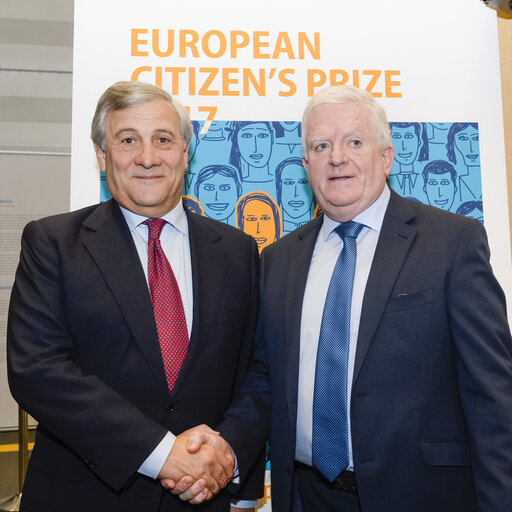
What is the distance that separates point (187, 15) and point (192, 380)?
1829mm

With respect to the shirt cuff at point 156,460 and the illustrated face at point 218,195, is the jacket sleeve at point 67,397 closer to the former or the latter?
the shirt cuff at point 156,460

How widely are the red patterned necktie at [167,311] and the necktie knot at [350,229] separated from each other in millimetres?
633

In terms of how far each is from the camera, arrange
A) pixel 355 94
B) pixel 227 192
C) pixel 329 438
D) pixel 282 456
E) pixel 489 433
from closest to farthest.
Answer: pixel 489 433 → pixel 329 438 → pixel 282 456 → pixel 355 94 → pixel 227 192

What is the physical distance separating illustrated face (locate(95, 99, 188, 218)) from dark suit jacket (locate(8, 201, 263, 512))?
13cm

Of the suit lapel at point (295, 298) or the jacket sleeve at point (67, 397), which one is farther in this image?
→ the suit lapel at point (295, 298)

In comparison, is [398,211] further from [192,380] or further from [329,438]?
[192,380]

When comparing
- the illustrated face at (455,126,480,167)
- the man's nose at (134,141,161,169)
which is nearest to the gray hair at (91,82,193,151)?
the man's nose at (134,141,161,169)

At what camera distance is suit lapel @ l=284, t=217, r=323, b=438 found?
5.87 feet

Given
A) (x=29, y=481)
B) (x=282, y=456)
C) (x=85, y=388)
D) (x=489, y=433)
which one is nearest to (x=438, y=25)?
(x=489, y=433)

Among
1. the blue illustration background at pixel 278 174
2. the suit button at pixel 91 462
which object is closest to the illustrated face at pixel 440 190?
the blue illustration background at pixel 278 174

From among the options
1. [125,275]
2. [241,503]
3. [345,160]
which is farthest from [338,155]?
[241,503]

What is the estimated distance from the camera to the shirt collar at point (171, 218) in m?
1.94

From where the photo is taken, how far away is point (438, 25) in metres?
2.66

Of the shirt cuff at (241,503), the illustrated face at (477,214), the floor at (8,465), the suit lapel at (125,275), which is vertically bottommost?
the floor at (8,465)
